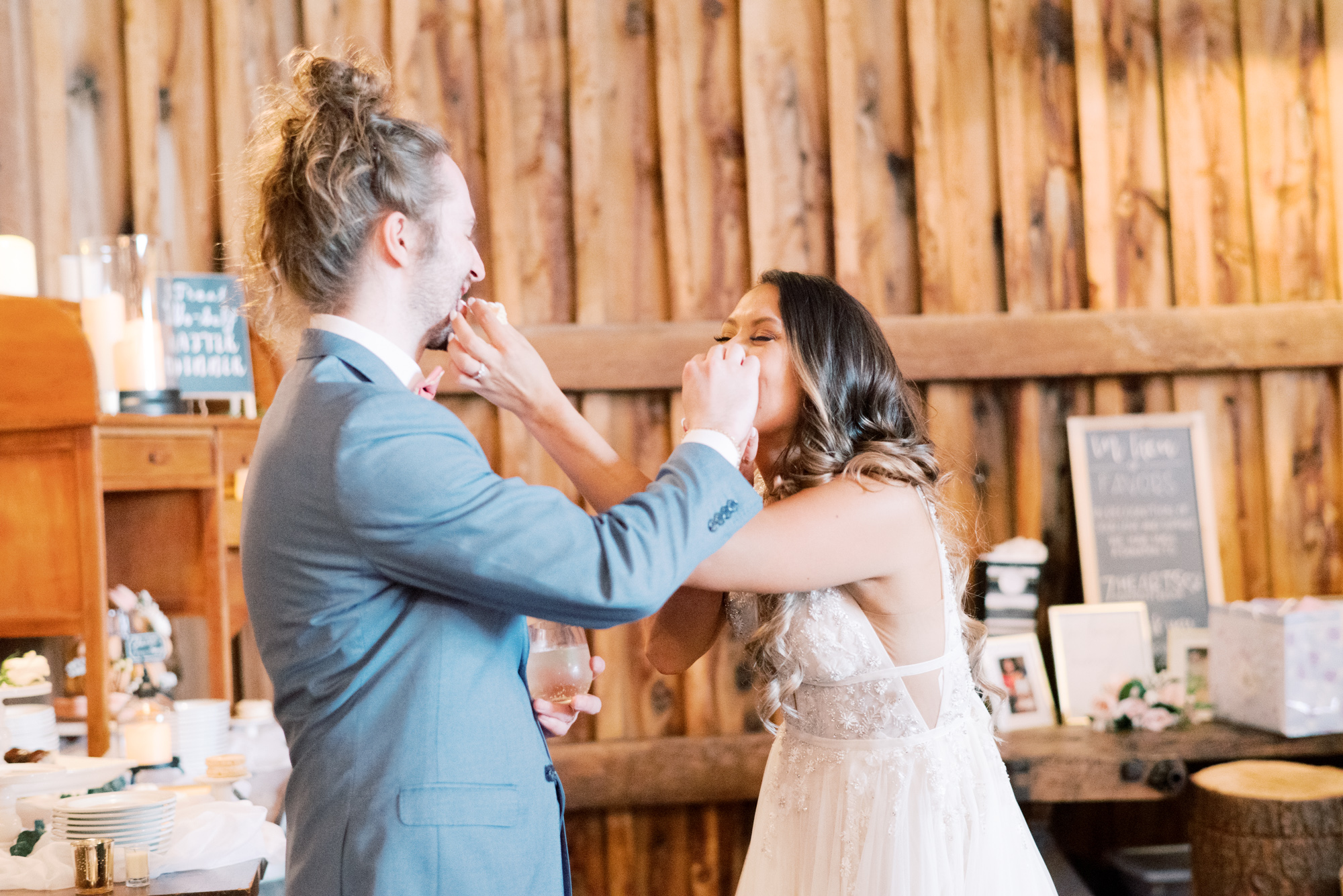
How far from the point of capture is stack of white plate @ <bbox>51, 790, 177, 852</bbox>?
1.67 metres

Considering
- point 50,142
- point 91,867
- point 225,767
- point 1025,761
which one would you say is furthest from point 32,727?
point 1025,761

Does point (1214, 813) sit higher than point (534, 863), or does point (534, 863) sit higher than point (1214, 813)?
point (534, 863)

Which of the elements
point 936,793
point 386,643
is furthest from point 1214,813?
point 386,643

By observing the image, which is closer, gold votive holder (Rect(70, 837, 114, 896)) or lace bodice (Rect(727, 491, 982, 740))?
gold votive holder (Rect(70, 837, 114, 896))

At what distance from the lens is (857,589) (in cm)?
190

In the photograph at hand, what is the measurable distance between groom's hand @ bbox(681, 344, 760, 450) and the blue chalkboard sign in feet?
5.81

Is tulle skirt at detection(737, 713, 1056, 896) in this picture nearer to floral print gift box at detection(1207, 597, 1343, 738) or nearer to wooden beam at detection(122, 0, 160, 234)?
floral print gift box at detection(1207, 597, 1343, 738)

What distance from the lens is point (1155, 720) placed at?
324 centimetres

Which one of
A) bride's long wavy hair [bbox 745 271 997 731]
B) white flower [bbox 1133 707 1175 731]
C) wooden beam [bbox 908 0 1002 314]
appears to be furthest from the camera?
wooden beam [bbox 908 0 1002 314]

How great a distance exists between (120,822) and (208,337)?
1.59 meters

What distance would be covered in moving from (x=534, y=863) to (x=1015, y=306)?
9.16ft

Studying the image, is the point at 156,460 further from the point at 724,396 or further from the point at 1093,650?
the point at 1093,650

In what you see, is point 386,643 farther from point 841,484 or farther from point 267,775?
point 267,775

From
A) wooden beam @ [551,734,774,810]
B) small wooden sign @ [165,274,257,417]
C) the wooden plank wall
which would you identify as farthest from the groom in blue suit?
the wooden plank wall
